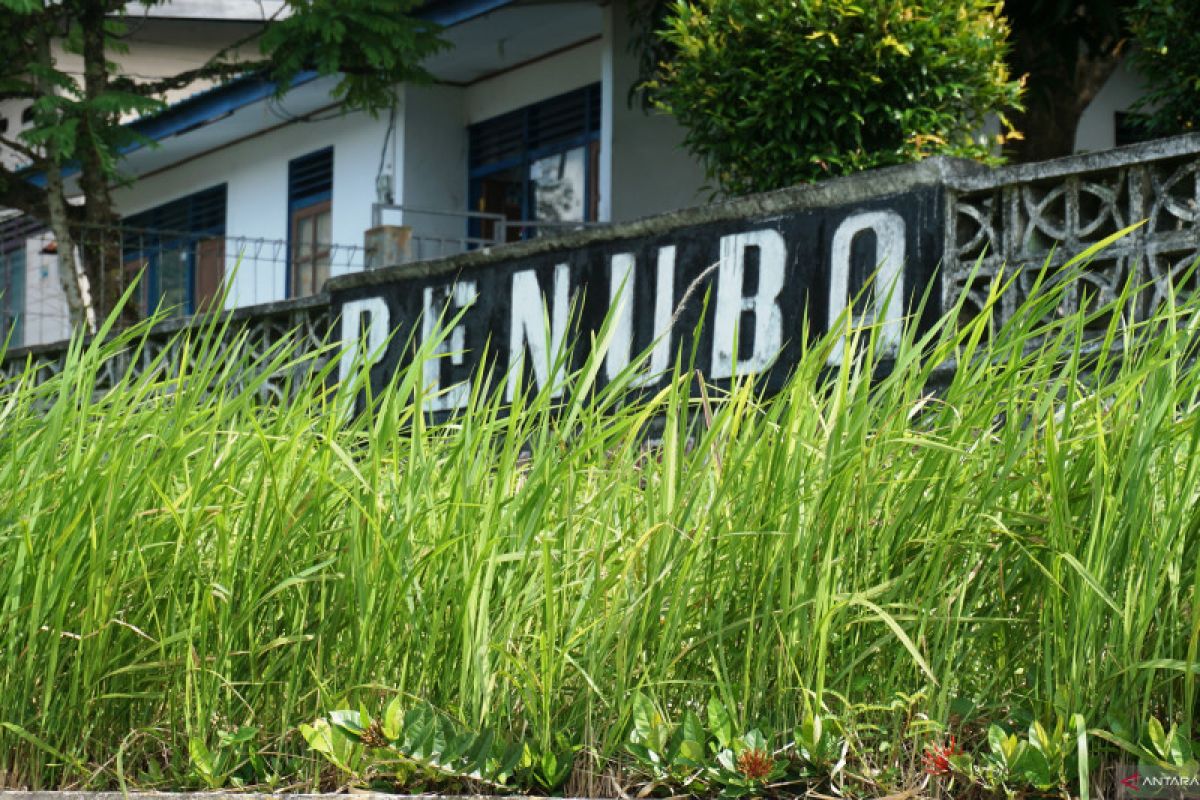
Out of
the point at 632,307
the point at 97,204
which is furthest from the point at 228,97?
the point at 632,307

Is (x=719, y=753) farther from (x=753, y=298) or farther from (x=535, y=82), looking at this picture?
(x=535, y=82)

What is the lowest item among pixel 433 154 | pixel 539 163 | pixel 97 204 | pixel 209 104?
pixel 97 204

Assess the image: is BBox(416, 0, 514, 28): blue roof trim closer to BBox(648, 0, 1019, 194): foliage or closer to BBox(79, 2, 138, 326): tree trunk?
BBox(79, 2, 138, 326): tree trunk

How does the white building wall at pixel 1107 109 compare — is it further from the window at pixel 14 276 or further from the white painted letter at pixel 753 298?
the window at pixel 14 276

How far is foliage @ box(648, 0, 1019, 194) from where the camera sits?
7211 mm

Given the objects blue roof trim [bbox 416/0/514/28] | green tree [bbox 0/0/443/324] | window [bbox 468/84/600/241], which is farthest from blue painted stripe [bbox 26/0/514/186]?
window [bbox 468/84/600/241]

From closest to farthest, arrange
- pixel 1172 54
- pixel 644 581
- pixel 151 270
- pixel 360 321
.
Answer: pixel 644 581 < pixel 360 321 < pixel 1172 54 < pixel 151 270

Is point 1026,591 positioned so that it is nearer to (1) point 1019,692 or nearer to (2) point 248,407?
(1) point 1019,692

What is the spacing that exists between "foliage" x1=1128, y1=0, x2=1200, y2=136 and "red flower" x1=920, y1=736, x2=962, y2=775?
668 cm

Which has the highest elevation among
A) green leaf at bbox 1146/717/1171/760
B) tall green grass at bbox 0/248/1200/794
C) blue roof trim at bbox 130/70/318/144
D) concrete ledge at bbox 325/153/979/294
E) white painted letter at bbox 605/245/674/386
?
blue roof trim at bbox 130/70/318/144

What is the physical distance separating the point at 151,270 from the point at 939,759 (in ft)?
65.9

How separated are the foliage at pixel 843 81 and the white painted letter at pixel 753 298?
3.73 ft

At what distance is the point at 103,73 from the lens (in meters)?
12.2

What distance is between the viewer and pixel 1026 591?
263 cm
